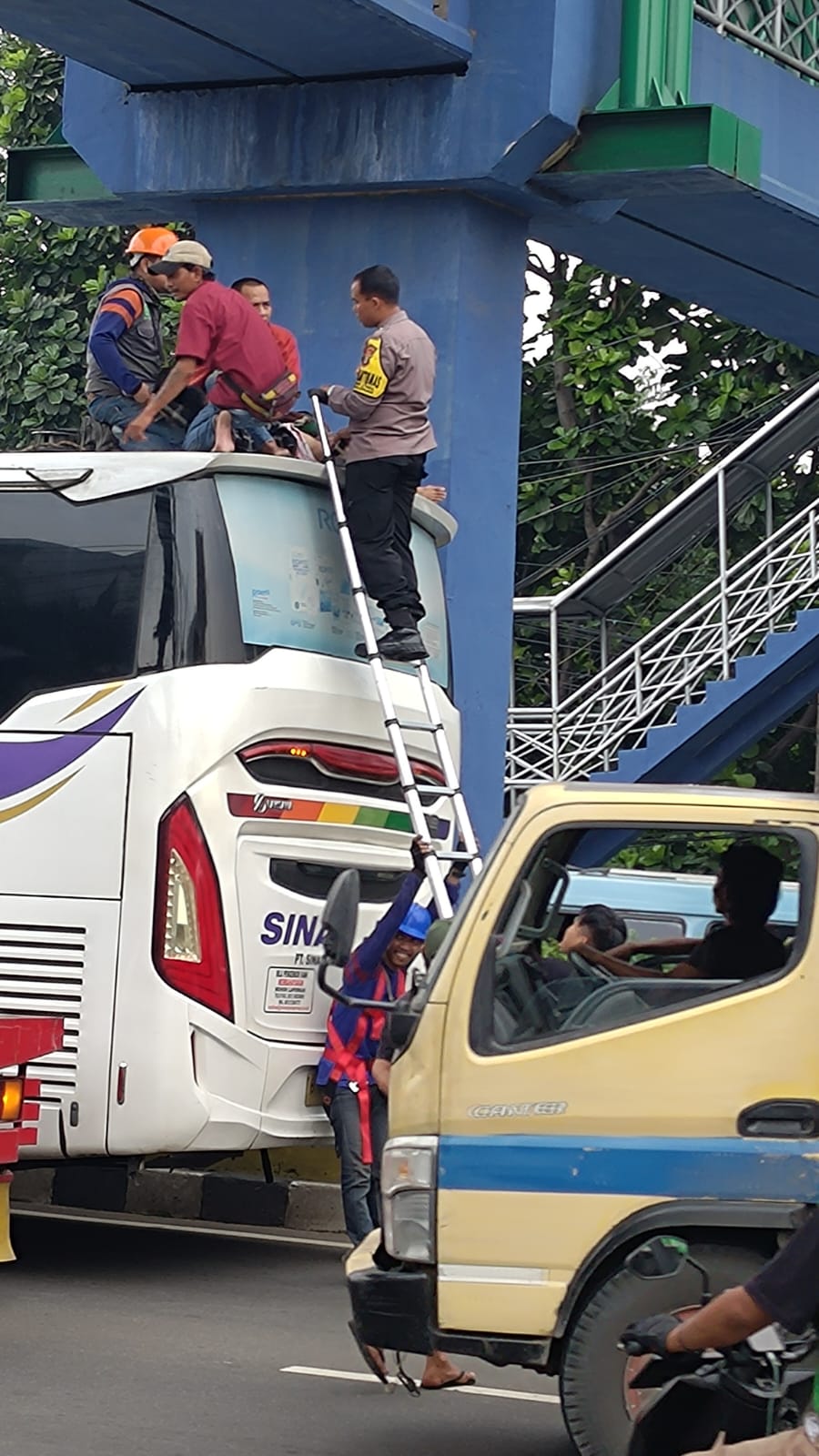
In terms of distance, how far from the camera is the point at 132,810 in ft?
28.9

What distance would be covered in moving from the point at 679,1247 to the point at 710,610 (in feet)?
39.3

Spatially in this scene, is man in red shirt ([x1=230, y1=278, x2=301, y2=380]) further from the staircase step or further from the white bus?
the staircase step

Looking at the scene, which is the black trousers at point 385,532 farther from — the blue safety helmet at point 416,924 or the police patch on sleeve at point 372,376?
the blue safety helmet at point 416,924

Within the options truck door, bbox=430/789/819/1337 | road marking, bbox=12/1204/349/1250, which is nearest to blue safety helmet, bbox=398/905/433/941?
road marking, bbox=12/1204/349/1250

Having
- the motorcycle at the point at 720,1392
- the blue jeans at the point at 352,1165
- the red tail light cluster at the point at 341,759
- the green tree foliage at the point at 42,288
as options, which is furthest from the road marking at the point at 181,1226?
the green tree foliage at the point at 42,288

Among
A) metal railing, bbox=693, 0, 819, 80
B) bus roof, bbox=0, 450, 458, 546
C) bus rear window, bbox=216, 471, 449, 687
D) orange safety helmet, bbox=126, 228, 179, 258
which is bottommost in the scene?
bus rear window, bbox=216, 471, 449, 687

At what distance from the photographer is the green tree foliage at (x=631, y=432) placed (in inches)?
774

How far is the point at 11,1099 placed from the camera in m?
8.30

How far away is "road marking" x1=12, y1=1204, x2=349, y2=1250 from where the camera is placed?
415 inches

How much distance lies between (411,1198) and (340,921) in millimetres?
743

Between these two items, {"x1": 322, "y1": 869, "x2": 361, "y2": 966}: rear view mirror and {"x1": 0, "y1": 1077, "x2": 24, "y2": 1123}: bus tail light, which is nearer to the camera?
{"x1": 322, "y1": 869, "x2": 361, "y2": 966}: rear view mirror

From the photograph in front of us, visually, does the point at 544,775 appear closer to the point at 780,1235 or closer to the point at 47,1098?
the point at 47,1098

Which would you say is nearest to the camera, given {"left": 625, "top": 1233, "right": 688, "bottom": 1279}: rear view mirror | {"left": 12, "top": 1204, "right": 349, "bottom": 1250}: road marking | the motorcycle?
the motorcycle

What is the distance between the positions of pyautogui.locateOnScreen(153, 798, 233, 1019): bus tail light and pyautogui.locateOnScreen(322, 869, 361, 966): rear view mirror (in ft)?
9.21
